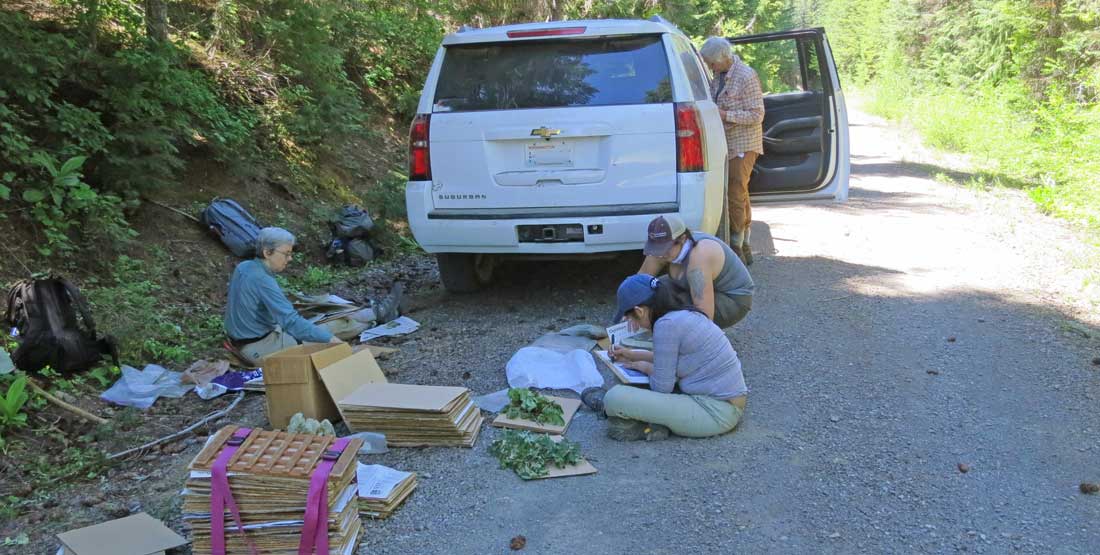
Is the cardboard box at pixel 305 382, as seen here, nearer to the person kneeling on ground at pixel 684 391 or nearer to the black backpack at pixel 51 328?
the person kneeling on ground at pixel 684 391

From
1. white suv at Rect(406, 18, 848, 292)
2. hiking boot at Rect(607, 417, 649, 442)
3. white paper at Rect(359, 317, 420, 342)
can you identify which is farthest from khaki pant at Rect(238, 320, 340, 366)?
hiking boot at Rect(607, 417, 649, 442)

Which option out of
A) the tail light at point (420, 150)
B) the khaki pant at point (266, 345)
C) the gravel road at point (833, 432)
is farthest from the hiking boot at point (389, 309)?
the tail light at point (420, 150)

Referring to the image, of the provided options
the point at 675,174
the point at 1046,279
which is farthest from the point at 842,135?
the point at 675,174

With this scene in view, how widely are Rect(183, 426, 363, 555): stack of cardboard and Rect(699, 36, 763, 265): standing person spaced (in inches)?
215

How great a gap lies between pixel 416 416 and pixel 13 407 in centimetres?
241

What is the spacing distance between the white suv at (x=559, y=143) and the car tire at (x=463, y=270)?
0.57 metres

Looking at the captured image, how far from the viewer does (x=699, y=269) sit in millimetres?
5215

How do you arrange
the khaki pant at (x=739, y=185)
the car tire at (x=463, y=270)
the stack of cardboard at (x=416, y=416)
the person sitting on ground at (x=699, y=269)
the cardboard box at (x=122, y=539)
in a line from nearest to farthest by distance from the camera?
the cardboard box at (x=122, y=539)
the stack of cardboard at (x=416, y=416)
the person sitting on ground at (x=699, y=269)
the car tire at (x=463, y=270)
the khaki pant at (x=739, y=185)

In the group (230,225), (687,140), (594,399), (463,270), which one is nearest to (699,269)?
(594,399)

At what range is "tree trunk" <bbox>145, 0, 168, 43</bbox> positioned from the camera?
27.8 feet

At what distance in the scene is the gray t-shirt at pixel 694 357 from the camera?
4535 millimetres

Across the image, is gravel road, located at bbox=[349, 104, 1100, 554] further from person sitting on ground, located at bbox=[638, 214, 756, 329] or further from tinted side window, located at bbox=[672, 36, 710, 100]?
tinted side window, located at bbox=[672, 36, 710, 100]

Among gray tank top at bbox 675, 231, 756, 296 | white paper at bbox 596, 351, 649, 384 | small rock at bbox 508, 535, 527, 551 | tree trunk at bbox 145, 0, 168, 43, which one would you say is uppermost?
tree trunk at bbox 145, 0, 168, 43

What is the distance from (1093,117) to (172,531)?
12755 millimetres
